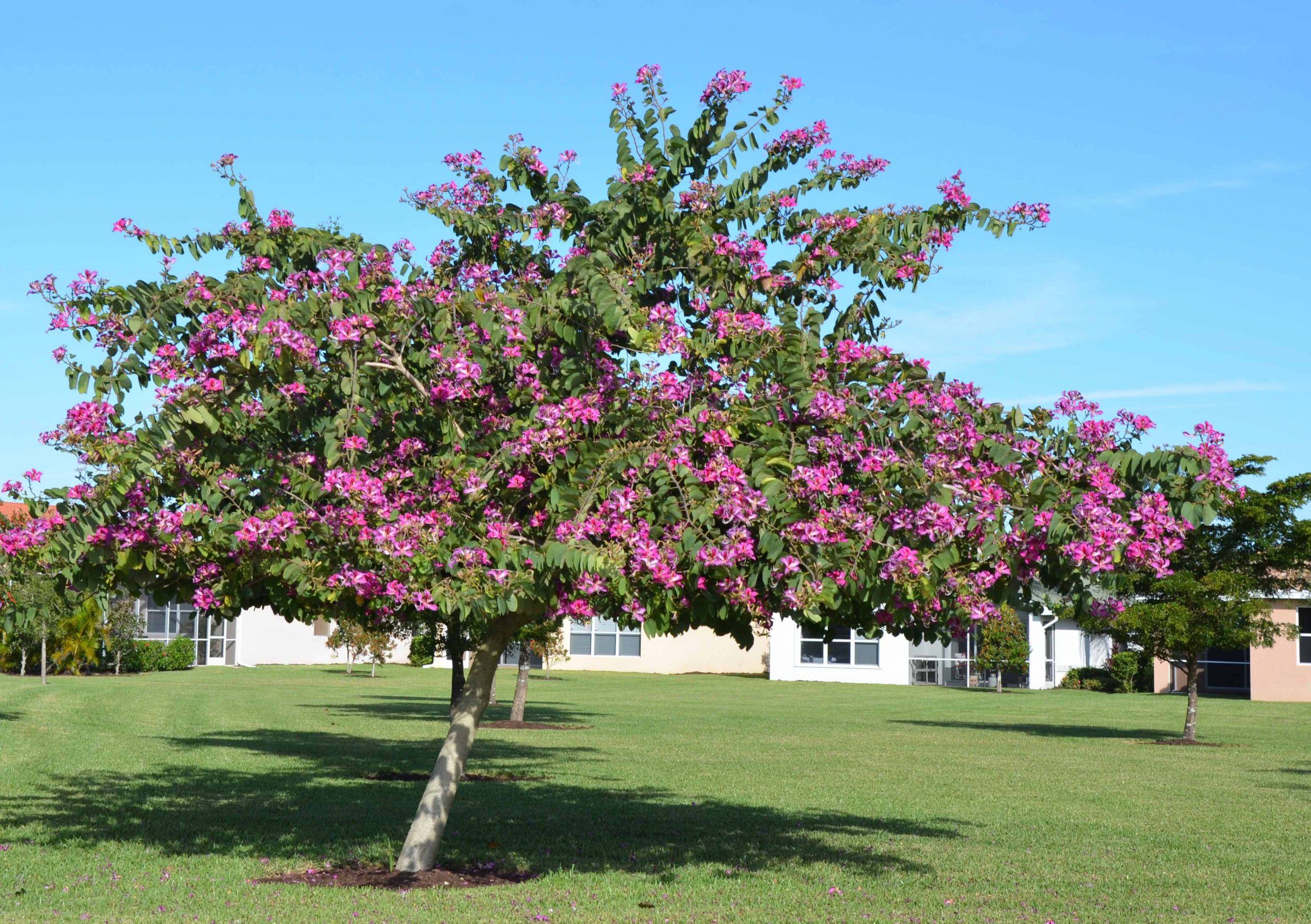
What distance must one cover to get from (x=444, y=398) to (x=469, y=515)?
0.85m

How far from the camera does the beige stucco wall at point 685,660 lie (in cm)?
7138

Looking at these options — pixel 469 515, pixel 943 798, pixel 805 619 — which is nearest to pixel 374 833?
pixel 469 515

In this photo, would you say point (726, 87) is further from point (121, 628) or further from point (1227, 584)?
point (121, 628)

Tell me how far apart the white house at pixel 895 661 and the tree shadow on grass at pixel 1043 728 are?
81.0 feet

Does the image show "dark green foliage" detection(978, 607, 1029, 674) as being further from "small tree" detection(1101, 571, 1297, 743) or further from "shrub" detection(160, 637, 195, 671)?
"shrub" detection(160, 637, 195, 671)

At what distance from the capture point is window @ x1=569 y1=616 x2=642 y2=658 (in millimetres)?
72062

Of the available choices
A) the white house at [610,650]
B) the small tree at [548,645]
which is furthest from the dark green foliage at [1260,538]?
the white house at [610,650]

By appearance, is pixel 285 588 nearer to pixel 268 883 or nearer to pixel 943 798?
pixel 268 883

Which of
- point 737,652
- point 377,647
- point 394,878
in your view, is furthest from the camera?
point 737,652

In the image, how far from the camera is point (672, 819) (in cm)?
1574

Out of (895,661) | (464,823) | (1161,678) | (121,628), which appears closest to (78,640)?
(121,628)

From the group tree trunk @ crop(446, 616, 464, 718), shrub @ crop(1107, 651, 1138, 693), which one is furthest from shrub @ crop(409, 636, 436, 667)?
shrub @ crop(1107, 651, 1138, 693)

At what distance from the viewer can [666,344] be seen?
9.54 metres

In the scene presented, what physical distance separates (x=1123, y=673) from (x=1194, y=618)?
2940cm
